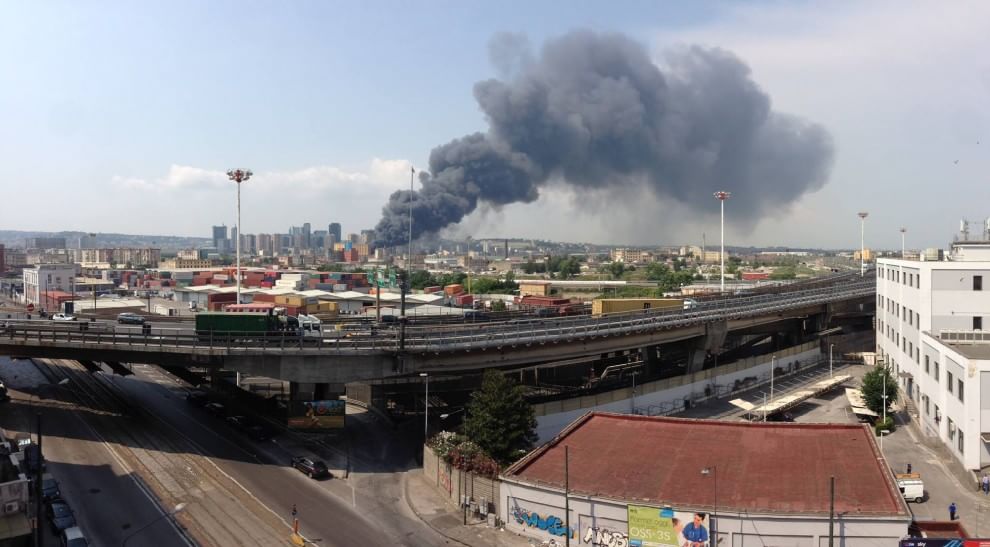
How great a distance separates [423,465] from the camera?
25391 mm

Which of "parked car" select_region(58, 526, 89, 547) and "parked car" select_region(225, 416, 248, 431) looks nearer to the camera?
"parked car" select_region(58, 526, 89, 547)

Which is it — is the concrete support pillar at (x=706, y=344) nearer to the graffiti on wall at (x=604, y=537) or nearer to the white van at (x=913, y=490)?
the white van at (x=913, y=490)

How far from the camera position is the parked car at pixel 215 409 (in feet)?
99.7

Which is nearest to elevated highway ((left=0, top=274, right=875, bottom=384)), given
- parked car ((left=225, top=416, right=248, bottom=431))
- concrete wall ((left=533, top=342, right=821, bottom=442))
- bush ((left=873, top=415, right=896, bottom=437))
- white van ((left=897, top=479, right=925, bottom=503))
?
concrete wall ((left=533, top=342, right=821, bottom=442))

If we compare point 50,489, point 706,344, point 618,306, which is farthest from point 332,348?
point 618,306

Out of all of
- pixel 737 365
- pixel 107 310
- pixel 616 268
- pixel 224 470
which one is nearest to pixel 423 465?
pixel 224 470

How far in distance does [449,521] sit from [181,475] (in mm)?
9309

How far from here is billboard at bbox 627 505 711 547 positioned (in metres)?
17.0

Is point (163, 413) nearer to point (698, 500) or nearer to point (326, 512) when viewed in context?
point (326, 512)

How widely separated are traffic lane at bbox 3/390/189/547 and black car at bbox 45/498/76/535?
27cm

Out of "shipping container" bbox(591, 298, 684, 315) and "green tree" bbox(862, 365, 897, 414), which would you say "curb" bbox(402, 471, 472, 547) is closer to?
"green tree" bbox(862, 365, 897, 414)

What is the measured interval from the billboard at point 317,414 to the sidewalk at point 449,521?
419 centimetres

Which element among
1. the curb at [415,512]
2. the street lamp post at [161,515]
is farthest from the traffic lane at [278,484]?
the street lamp post at [161,515]

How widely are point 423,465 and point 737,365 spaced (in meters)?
21.7
